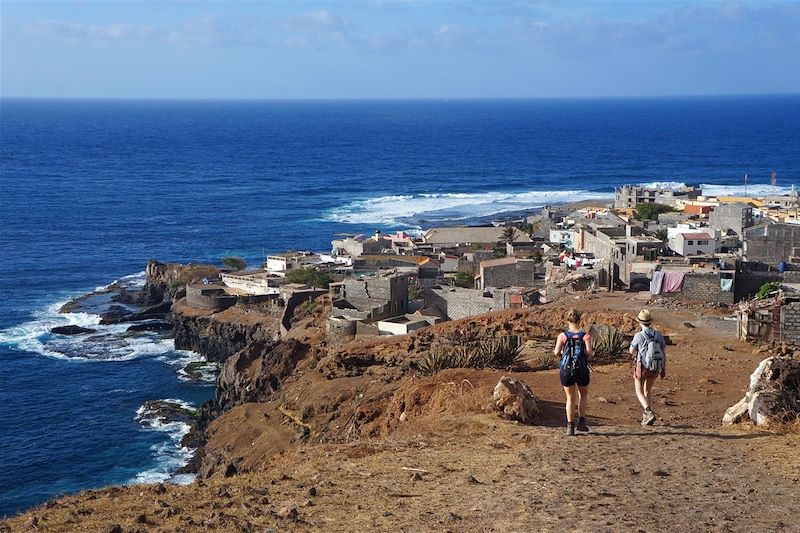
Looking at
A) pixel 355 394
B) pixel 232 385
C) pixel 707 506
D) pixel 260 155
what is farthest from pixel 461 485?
pixel 260 155

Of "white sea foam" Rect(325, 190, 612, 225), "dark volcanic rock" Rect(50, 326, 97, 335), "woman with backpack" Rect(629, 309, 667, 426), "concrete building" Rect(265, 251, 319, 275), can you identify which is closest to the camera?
"woman with backpack" Rect(629, 309, 667, 426)

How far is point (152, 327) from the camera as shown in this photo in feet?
166

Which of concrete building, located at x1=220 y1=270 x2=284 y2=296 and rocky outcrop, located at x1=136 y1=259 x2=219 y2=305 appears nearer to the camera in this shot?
concrete building, located at x1=220 y1=270 x2=284 y2=296

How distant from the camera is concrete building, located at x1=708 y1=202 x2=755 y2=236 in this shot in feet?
161

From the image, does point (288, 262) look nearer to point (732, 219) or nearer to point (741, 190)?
point (732, 219)

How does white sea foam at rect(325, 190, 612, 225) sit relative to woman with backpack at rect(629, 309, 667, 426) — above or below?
below

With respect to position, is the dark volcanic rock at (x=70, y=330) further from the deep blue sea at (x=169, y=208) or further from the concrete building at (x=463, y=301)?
the concrete building at (x=463, y=301)

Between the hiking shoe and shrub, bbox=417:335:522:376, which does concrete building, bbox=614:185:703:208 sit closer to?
shrub, bbox=417:335:522:376

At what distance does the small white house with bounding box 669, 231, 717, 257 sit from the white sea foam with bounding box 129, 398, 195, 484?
20204mm

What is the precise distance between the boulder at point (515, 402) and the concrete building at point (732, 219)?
3655 centimetres

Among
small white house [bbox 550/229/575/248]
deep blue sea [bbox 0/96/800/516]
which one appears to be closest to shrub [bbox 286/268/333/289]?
deep blue sea [bbox 0/96/800/516]

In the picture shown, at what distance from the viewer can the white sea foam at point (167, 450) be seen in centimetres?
→ 2836

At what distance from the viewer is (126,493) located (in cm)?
1222

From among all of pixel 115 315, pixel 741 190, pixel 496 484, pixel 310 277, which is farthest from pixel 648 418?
pixel 741 190
